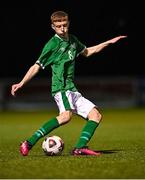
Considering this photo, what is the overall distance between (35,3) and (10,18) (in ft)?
4.53

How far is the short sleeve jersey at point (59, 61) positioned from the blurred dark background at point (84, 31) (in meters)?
21.8

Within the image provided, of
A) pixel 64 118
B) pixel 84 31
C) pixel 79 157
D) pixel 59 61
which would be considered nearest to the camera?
pixel 79 157

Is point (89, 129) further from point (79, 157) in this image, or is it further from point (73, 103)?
point (79, 157)

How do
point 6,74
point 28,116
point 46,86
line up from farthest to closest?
point 6,74
point 46,86
point 28,116

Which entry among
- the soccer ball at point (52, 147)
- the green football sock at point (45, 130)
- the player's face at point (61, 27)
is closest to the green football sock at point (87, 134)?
the soccer ball at point (52, 147)

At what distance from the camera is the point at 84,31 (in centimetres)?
3297

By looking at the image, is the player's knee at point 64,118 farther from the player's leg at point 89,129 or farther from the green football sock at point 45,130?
the player's leg at point 89,129

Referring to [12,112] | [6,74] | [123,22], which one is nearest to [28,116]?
[12,112]

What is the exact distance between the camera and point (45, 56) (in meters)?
9.72

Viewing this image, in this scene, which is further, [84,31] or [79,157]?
[84,31]

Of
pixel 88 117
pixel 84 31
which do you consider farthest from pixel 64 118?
pixel 84 31

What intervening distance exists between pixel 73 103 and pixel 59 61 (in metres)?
0.61

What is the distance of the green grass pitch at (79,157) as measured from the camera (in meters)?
7.75

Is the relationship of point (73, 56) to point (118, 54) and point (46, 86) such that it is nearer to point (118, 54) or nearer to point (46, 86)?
point (46, 86)
